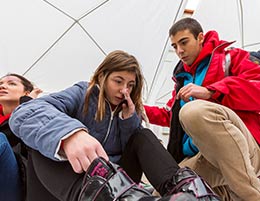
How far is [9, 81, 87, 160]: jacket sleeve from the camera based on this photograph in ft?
1.48

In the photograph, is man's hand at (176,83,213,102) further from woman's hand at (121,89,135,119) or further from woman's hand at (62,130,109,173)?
woman's hand at (62,130,109,173)

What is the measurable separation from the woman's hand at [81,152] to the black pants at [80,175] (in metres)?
0.02

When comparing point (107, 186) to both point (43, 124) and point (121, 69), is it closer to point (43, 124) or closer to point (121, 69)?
point (43, 124)

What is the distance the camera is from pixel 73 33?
2271mm

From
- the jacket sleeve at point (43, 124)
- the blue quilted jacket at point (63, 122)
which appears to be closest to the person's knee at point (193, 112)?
the blue quilted jacket at point (63, 122)

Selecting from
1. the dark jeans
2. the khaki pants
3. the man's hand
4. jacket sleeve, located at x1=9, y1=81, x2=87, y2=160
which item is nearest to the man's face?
the man's hand

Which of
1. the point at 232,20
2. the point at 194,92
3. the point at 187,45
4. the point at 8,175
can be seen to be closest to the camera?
the point at 8,175

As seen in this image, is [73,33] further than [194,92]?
Yes

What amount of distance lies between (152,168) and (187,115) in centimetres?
18

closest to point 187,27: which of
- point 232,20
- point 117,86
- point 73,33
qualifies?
point 117,86

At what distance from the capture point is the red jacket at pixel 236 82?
2.62ft

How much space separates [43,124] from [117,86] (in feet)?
1.06

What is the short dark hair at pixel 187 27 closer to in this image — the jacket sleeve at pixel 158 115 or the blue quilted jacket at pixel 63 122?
the jacket sleeve at pixel 158 115

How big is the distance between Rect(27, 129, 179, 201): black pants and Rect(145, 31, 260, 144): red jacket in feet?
0.95
